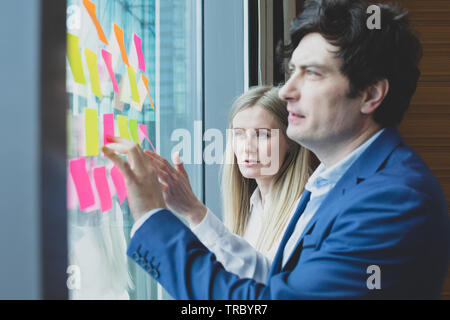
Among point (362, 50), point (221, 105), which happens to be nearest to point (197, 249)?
point (362, 50)

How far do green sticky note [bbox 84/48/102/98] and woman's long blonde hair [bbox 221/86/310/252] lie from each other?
65 cm

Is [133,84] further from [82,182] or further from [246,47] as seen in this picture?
[246,47]

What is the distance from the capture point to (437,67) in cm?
274

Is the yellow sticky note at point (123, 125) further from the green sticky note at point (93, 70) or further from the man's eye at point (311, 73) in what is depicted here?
the man's eye at point (311, 73)

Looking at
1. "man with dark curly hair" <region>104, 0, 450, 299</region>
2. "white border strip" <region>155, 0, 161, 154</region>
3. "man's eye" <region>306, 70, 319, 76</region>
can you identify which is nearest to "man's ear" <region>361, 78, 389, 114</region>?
"man with dark curly hair" <region>104, 0, 450, 299</region>

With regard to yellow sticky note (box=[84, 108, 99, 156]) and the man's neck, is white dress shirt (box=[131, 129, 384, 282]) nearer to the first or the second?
the man's neck

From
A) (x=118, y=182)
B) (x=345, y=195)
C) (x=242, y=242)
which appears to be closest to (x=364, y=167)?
(x=345, y=195)

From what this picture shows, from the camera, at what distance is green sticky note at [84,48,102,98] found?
76 cm

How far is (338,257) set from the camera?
0.72 metres

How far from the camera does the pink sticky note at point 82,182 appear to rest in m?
0.69

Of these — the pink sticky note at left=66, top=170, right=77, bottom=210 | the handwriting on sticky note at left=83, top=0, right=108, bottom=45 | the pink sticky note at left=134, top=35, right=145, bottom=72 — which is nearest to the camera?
the pink sticky note at left=66, top=170, right=77, bottom=210

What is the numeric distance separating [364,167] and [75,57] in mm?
567

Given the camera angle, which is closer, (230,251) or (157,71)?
(230,251)

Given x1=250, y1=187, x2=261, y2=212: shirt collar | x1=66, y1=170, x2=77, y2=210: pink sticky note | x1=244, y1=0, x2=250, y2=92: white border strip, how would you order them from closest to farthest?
x1=66, y1=170, x2=77, y2=210: pink sticky note, x1=250, y1=187, x2=261, y2=212: shirt collar, x1=244, y1=0, x2=250, y2=92: white border strip
